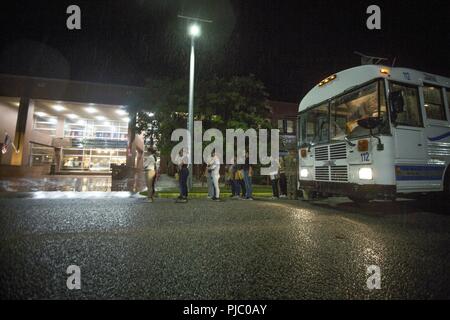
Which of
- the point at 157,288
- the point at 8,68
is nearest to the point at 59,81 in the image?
the point at 8,68

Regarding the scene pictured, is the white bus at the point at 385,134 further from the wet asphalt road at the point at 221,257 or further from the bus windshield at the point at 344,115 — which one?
the wet asphalt road at the point at 221,257

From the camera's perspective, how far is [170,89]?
14414 millimetres

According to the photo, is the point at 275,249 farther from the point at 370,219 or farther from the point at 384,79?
the point at 384,79

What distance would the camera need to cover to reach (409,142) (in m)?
5.11

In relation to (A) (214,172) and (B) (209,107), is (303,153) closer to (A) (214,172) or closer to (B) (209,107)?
(A) (214,172)

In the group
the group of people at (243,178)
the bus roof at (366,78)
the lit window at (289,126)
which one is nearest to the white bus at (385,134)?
the bus roof at (366,78)

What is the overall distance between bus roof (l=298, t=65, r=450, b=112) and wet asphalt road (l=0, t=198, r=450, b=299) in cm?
303

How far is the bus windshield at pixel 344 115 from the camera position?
5055 mm

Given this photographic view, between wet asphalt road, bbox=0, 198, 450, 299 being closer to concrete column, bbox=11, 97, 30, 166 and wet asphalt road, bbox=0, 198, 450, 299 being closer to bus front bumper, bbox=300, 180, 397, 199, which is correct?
bus front bumper, bbox=300, 180, 397, 199

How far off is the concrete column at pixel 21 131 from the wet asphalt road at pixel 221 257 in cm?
2383

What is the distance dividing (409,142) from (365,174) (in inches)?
46.2

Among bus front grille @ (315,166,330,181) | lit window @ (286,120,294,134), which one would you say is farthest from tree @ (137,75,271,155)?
lit window @ (286,120,294,134)

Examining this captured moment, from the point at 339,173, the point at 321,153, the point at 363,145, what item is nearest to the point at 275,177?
the point at 321,153

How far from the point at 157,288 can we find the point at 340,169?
4.95 meters
